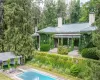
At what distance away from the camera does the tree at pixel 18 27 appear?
81.9 feet

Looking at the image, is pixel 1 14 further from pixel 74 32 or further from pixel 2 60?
pixel 74 32

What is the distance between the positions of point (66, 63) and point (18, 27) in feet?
36.0

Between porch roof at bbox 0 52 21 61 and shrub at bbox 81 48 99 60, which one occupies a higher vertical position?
shrub at bbox 81 48 99 60

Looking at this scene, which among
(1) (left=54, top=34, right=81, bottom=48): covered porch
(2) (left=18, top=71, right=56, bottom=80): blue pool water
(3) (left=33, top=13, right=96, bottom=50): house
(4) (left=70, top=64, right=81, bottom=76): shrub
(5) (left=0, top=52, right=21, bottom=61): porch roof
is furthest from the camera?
(1) (left=54, top=34, right=81, bottom=48): covered porch

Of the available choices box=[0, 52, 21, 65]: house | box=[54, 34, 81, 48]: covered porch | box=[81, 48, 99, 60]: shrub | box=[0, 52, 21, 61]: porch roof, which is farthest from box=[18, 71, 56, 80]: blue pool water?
box=[54, 34, 81, 48]: covered porch

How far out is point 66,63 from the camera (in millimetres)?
19797

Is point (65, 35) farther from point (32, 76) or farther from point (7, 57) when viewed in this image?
point (32, 76)

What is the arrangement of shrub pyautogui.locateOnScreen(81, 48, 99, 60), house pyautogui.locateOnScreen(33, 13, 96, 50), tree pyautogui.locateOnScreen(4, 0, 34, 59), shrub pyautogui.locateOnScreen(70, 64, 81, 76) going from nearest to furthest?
shrub pyautogui.locateOnScreen(70, 64, 81, 76) → shrub pyautogui.locateOnScreen(81, 48, 99, 60) → tree pyautogui.locateOnScreen(4, 0, 34, 59) → house pyautogui.locateOnScreen(33, 13, 96, 50)

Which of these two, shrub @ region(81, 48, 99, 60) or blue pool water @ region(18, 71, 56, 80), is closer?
blue pool water @ region(18, 71, 56, 80)

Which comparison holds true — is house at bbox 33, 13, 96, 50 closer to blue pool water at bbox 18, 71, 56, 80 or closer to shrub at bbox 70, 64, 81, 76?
shrub at bbox 70, 64, 81, 76

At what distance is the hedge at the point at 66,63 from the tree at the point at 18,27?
2.70m

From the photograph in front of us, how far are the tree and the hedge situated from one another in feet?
8.85

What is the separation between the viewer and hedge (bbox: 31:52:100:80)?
661 inches

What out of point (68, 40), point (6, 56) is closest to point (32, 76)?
point (6, 56)
